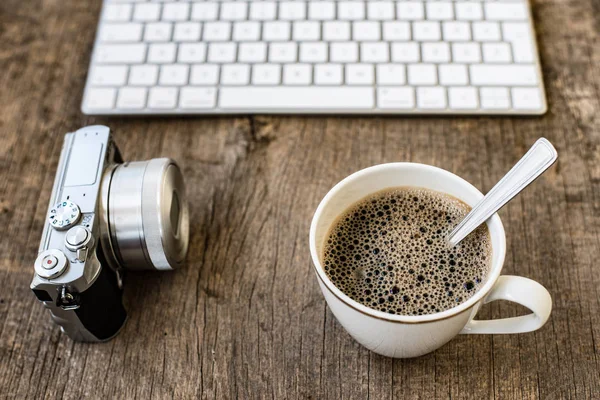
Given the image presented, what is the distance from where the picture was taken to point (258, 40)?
902 mm

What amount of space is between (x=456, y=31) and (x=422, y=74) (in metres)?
0.09

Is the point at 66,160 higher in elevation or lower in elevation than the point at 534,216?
higher

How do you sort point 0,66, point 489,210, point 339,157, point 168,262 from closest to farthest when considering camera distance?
point 489,210, point 168,262, point 339,157, point 0,66

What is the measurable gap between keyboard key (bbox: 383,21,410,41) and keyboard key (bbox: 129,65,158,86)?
0.32m

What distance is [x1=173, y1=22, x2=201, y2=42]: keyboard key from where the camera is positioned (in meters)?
0.91

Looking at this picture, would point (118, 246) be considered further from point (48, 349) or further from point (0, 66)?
point (0, 66)

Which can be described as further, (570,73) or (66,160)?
(570,73)

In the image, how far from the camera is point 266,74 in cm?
87

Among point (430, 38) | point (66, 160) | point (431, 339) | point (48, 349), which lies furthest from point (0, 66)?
point (431, 339)

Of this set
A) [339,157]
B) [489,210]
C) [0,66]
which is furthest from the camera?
[0,66]

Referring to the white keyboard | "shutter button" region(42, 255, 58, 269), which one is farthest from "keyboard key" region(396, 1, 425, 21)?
"shutter button" region(42, 255, 58, 269)

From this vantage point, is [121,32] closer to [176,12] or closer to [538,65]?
[176,12]

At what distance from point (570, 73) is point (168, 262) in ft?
1.99

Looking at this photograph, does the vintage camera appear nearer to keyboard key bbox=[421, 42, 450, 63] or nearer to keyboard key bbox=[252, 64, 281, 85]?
keyboard key bbox=[252, 64, 281, 85]
